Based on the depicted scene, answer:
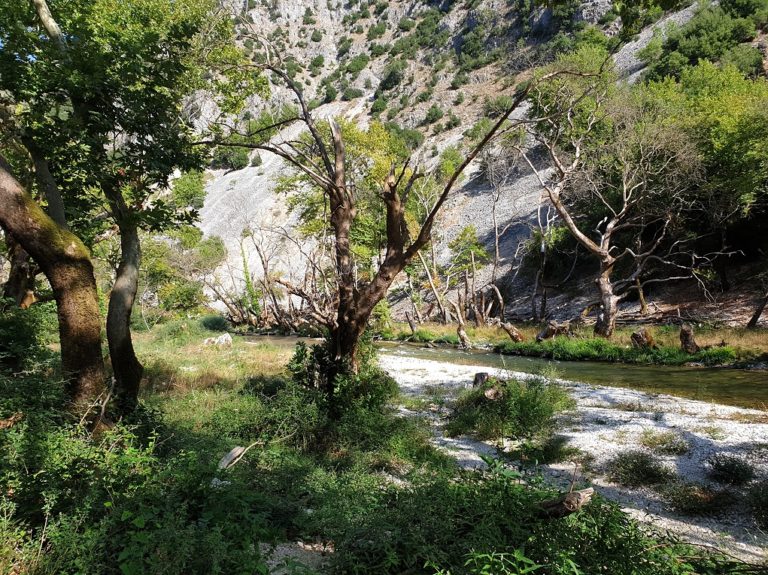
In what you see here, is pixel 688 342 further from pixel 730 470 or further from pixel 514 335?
pixel 730 470

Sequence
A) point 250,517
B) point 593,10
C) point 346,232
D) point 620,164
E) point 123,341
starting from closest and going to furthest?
point 250,517
point 123,341
point 346,232
point 620,164
point 593,10

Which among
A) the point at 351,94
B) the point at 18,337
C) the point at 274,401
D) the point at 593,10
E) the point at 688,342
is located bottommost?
the point at 688,342

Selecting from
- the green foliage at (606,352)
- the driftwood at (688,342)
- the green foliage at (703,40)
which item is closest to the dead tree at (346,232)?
the green foliage at (606,352)

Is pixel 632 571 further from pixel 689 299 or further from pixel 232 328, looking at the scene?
pixel 232 328

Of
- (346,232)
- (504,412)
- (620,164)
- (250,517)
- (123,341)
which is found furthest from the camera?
(620,164)

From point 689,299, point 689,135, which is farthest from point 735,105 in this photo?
point 689,299

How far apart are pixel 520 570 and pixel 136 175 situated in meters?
7.23

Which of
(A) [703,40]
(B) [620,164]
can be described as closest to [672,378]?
(B) [620,164]

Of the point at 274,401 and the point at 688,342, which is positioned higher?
the point at 274,401

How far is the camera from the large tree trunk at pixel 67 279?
196 inches

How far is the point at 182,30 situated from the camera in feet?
22.6

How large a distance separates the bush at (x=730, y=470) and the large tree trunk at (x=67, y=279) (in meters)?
7.71

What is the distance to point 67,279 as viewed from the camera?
17.2 feet

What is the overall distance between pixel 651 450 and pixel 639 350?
1091 centimetres
